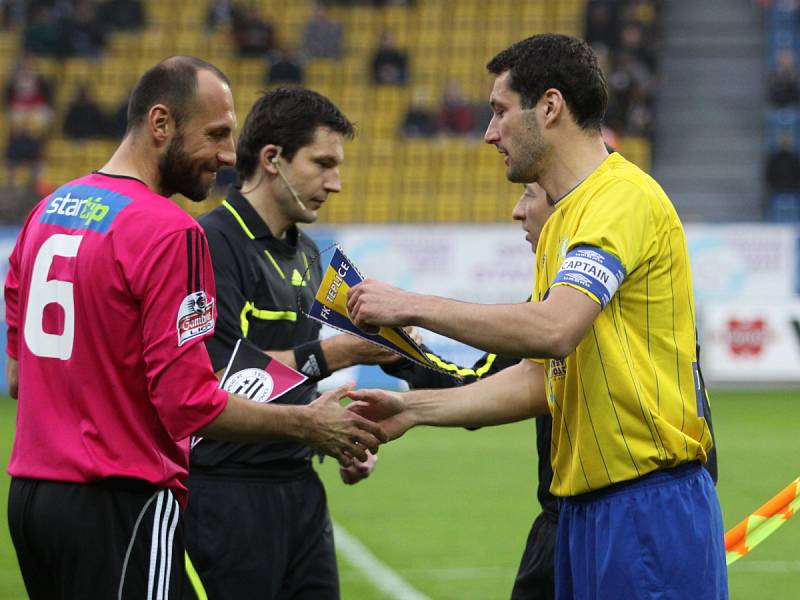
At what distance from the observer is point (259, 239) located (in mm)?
4699

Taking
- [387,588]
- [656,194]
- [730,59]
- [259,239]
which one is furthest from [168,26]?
[656,194]

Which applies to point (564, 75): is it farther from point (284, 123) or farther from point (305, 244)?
point (305, 244)

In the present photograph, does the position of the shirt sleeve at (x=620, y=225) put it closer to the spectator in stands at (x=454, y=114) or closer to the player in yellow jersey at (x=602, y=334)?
the player in yellow jersey at (x=602, y=334)

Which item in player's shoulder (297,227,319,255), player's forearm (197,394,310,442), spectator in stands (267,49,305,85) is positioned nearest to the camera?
player's forearm (197,394,310,442)

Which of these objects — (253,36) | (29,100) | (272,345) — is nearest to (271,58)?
(253,36)

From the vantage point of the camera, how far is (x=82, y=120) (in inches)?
782

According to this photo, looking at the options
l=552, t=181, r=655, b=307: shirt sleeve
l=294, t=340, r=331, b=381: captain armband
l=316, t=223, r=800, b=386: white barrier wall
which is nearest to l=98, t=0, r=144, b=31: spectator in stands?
l=316, t=223, r=800, b=386: white barrier wall

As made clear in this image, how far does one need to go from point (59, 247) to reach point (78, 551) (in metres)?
0.77

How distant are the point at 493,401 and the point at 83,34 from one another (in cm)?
1875

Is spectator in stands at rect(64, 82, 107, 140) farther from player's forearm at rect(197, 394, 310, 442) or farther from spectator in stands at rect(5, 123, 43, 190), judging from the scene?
player's forearm at rect(197, 394, 310, 442)

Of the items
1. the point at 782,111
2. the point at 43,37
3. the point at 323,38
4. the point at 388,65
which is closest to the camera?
the point at 782,111

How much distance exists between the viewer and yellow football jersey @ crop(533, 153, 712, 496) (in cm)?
337

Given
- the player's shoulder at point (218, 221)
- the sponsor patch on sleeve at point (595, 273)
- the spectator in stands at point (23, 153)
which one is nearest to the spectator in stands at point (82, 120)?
the spectator in stands at point (23, 153)

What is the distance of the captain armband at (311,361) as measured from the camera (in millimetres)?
4551
